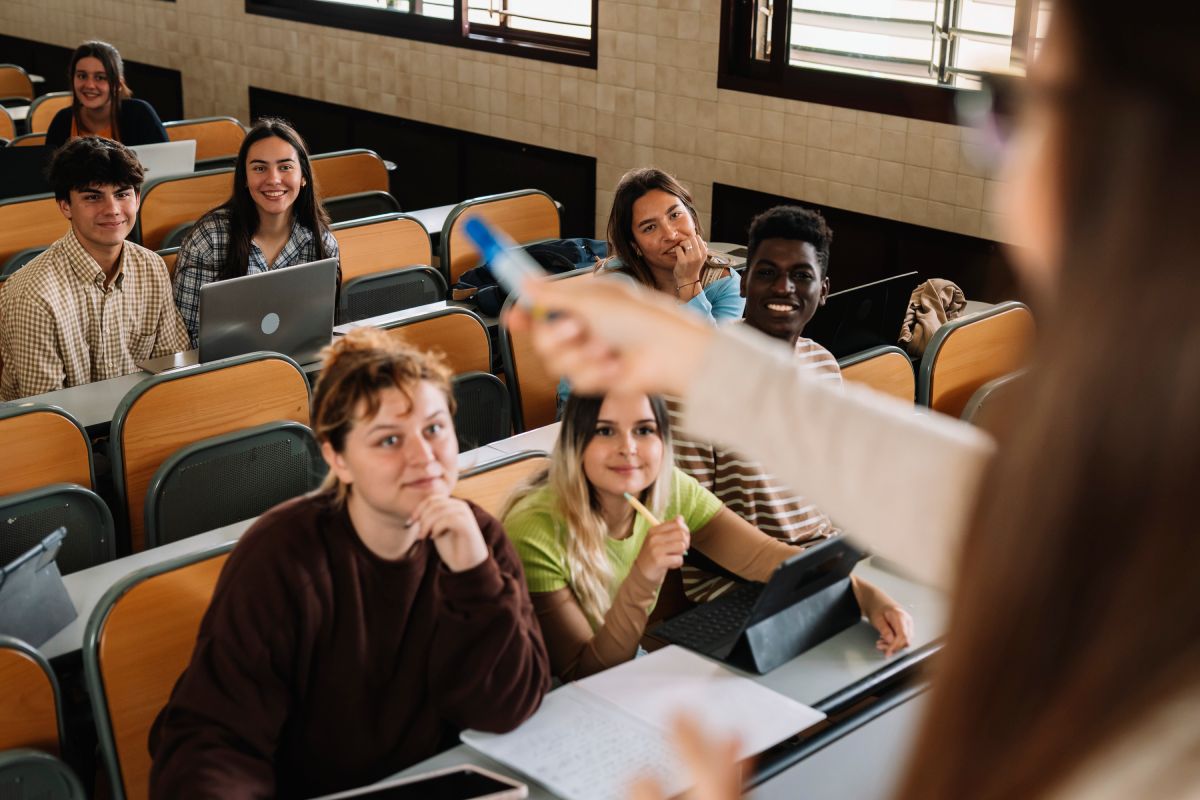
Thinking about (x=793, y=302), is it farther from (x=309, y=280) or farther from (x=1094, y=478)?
(x=1094, y=478)

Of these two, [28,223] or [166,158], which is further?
[166,158]

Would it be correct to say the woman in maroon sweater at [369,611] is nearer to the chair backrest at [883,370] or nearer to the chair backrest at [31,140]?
the chair backrest at [883,370]

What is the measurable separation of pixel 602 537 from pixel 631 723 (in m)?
0.49

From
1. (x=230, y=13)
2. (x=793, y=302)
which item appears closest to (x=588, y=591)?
(x=793, y=302)

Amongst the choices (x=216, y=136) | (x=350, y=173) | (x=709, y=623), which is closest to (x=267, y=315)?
(x=709, y=623)

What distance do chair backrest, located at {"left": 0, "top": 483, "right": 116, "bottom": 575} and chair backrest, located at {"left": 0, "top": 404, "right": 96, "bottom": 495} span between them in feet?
0.27

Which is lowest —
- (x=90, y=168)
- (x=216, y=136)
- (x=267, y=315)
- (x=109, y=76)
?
(x=267, y=315)

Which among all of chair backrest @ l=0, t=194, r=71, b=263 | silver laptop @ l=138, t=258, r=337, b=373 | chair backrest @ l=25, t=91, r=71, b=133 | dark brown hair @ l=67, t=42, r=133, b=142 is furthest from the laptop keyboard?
chair backrest @ l=25, t=91, r=71, b=133

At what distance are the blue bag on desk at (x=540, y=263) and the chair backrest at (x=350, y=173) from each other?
1620 millimetres

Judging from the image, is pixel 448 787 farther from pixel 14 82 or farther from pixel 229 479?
pixel 14 82

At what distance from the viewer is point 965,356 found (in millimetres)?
3834

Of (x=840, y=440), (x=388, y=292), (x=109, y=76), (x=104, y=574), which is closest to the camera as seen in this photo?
(x=840, y=440)

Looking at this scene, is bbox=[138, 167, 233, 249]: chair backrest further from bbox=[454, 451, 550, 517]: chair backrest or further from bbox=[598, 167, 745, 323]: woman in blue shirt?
bbox=[454, 451, 550, 517]: chair backrest

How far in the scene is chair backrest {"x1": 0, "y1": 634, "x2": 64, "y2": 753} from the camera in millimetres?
2018
